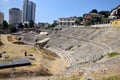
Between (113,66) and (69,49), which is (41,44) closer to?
(69,49)

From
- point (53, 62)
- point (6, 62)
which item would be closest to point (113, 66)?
point (6, 62)

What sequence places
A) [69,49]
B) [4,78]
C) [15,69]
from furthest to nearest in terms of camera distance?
[69,49] → [15,69] → [4,78]

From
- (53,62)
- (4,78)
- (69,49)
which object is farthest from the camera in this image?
(69,49)

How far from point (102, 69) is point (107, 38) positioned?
30915mm

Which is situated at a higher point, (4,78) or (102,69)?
(102,69)

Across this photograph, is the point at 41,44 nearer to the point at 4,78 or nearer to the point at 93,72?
the point at 4,78

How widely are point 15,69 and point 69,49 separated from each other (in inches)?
1082

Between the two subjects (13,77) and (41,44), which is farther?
(41,44)

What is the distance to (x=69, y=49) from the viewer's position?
61062 mm

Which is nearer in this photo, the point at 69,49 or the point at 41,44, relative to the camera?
the point at 69,49

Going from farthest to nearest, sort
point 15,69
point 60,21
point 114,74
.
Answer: point 60,21, point 15,69, point 114,74

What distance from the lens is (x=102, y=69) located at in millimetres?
26062

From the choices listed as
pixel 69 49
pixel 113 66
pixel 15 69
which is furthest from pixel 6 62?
pixel 69 49

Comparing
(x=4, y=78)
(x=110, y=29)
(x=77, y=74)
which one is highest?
(x=110, y=29)
